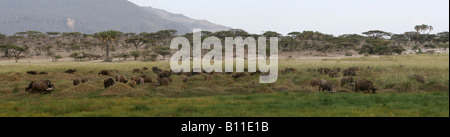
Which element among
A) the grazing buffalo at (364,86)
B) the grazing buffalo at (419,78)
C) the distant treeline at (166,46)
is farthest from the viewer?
the distant treeline at (166,46)

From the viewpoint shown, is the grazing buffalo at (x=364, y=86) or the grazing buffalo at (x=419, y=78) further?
the grazing buffalo at (x=419, y=78)

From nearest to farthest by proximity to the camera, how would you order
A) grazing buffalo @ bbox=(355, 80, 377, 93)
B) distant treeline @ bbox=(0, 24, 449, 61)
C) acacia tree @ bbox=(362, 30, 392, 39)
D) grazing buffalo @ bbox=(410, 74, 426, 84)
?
grazing buffalo @ bbox=(355, 80, 377, 93)
grazing buffalo @ bbox=(410, 74, 426, 84)
distant treeline @ bbox=(0, 24, 449, 61)
acacia tree @ bbox=(362, 30, 392, 39)

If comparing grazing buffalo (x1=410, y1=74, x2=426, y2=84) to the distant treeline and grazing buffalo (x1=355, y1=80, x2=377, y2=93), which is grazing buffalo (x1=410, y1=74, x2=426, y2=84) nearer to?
grazing buffalo (x1=355, y1=80, x2=377, y2=93)

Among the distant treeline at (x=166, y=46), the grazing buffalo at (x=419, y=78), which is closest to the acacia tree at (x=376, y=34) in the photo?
the distant treeline at (x=166, y=46)

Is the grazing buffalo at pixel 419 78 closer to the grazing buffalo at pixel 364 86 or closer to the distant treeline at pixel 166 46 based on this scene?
the grazing buffalo at pixel 364 86

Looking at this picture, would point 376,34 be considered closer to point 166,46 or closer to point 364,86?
point 166,46

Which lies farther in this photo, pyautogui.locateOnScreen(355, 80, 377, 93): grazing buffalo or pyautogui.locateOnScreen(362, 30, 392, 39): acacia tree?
pyautogui.locateOnScreen(362, 30, 392, 39): acacia tree

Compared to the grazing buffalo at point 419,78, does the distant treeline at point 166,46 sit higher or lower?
higher

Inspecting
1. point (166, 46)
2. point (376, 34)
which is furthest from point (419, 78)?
point (376, 34)

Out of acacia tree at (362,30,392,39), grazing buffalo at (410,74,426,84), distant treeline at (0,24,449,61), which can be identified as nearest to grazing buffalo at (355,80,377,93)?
grazing buffalo at (410,74,426,84)
